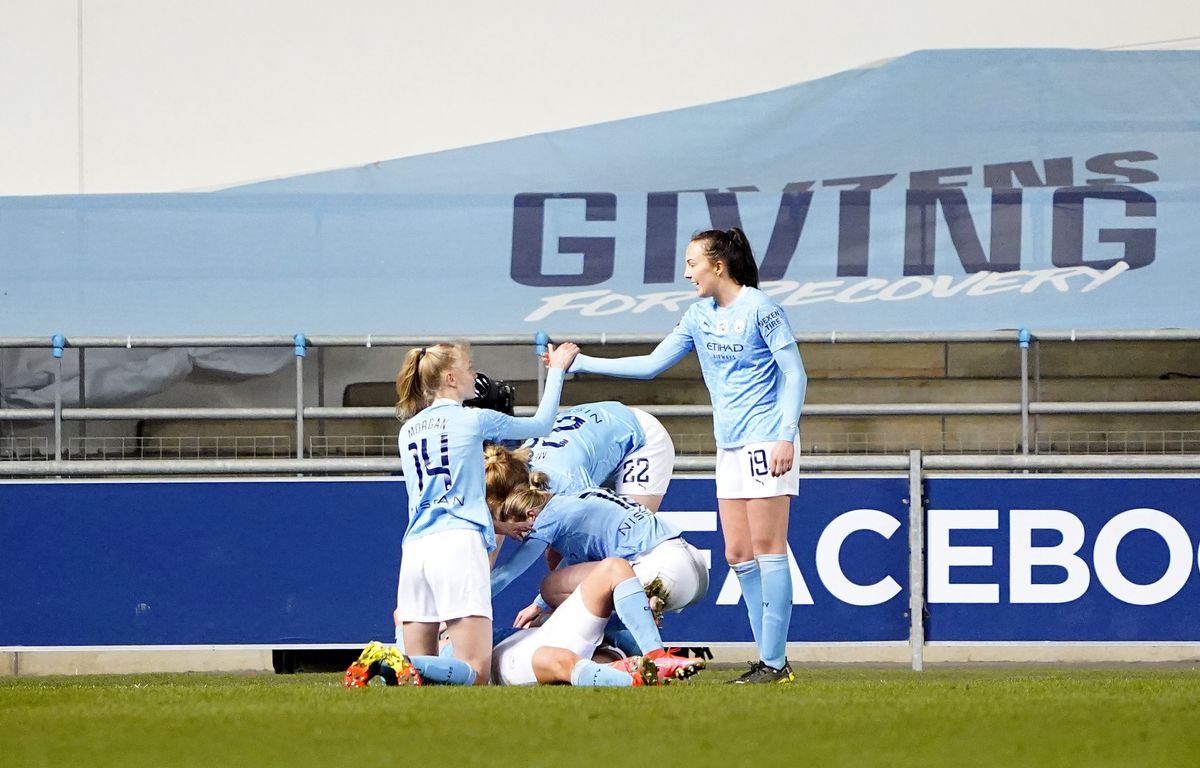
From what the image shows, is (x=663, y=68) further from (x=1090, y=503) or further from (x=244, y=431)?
(x=1090, y=503)

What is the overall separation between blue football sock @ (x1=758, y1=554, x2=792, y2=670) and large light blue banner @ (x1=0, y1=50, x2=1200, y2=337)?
3.38 m

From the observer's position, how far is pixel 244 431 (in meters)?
9.95

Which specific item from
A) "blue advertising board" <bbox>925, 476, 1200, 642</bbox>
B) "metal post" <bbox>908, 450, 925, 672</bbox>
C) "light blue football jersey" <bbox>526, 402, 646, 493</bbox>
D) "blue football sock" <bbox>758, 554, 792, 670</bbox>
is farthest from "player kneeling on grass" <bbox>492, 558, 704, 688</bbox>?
"blue advertising board" <bbox>925, 476, 1200, 642</bbox>

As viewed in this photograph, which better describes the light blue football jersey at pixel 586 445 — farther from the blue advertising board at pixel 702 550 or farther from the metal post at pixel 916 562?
the metal post at pixel 916 562

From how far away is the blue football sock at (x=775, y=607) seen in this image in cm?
638

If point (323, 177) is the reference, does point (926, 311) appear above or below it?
below

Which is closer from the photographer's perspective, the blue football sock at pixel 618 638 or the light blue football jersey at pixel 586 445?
the blue football sock at pixel 618 638

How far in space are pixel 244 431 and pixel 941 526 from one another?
4.34 m

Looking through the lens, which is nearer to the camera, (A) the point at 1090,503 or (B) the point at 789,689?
(B) the point at 789,689

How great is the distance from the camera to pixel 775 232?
9.85 m

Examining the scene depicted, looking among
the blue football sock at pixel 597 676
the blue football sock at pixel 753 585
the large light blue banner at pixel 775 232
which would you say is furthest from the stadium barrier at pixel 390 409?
the blue football sock at pixel 597 676

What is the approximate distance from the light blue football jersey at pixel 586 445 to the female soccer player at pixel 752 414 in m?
0.50

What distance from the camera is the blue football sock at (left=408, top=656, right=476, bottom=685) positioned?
A: 18.8 ft

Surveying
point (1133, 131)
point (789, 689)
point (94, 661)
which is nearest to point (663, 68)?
point (1133, 131)
